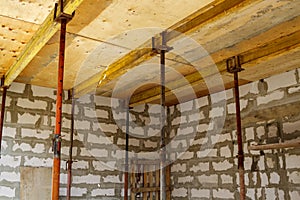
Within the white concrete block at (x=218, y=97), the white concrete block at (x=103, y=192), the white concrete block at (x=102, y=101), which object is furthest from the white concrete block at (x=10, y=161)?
the white concrete block at (x=218, y=97)

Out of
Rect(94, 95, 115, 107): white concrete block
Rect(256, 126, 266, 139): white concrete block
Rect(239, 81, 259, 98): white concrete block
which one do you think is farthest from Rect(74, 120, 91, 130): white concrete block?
Rect(256, 126, 266, 139): white concrete block

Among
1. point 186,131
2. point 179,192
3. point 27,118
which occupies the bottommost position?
point 179,192

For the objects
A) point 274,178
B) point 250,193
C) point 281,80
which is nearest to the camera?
point 274,178

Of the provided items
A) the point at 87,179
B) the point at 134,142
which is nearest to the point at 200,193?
the point at 134,142

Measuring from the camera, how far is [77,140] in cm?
507

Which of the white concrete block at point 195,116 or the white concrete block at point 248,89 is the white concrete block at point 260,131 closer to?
the white concrete block at point 248,89

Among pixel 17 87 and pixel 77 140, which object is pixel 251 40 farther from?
pixel 17 87

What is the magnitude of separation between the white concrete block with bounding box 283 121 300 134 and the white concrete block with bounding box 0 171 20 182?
11.7 feet

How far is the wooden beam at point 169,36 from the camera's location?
265 cm

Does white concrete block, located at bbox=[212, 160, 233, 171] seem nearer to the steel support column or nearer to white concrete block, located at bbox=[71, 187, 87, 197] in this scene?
white concrete block, located at bbox=[71, 187, 87, 197]

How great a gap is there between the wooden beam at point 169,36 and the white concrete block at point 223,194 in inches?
90.7

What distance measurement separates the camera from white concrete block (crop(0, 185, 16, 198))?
438 cm

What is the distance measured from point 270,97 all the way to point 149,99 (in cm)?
171

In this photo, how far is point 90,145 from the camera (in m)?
5.17
